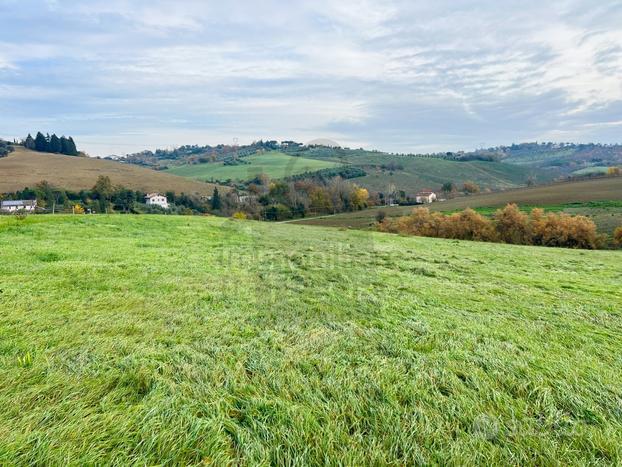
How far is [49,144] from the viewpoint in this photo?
97375mm

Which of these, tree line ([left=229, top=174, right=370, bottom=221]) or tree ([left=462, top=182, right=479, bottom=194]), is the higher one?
tree ([left=462, top=182, right=479, bottom=194])

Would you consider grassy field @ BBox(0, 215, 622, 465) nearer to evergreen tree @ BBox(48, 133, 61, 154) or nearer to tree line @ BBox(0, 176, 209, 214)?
tree line @ BBox(0, 176, 209, 214)

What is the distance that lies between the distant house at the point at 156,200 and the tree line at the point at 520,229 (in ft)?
153

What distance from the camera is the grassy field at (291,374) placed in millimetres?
2096

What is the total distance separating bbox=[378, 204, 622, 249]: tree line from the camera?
104 feet

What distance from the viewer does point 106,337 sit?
348 cm

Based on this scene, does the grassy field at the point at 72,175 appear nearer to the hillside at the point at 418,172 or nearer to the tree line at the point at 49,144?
the tree line at the point at 49,144

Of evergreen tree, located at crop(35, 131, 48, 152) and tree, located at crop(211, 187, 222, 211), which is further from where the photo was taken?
evergreen tree, located at crop(35, 131, 48, 152)

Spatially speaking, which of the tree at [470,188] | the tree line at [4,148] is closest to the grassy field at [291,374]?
the tree at [470,188]

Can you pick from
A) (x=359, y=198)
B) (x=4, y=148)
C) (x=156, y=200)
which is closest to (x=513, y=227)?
(x=359, y=198)

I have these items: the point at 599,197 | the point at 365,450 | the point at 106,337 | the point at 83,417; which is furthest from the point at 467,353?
the point at 599,197

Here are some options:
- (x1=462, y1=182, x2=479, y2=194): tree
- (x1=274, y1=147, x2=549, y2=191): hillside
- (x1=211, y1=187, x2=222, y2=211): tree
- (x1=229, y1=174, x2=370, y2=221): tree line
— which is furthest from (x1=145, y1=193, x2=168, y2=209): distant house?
(x1=462, y1=182, x2=479, y2=194): tree

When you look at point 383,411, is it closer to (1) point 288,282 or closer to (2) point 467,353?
(2) point 467,353

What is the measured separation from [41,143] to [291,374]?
128 m
